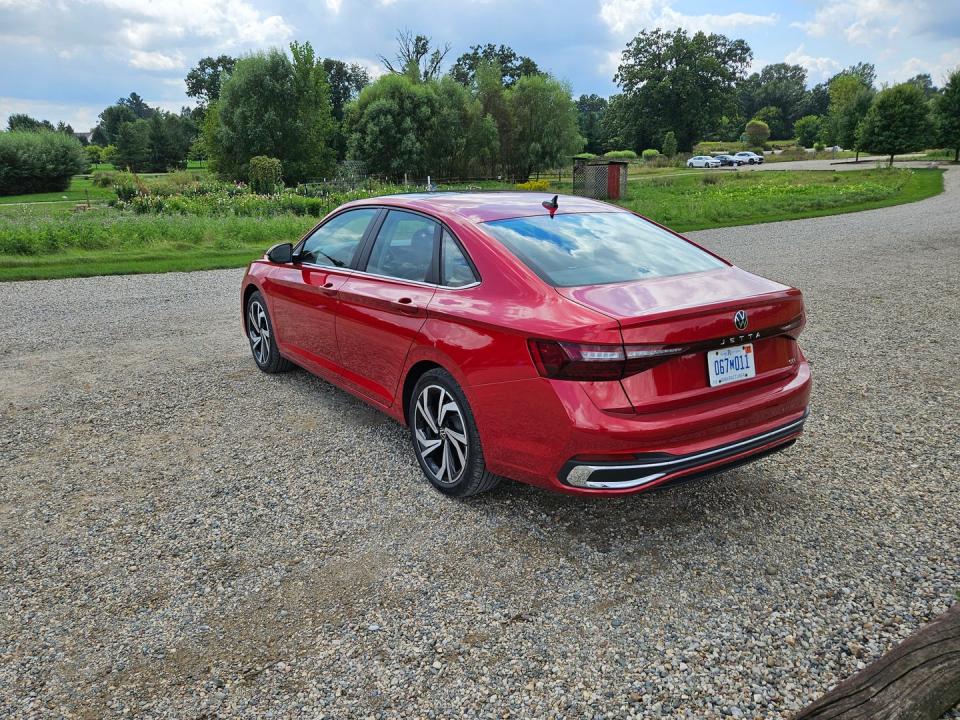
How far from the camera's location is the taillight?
9.63ft

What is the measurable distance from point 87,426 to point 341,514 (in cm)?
251

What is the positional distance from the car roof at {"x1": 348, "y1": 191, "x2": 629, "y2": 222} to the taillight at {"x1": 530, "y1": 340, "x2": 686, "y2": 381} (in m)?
1.21

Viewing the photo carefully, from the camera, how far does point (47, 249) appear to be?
48.4 ft

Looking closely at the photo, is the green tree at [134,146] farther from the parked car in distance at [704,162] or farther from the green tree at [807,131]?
the green tree at [807,131]

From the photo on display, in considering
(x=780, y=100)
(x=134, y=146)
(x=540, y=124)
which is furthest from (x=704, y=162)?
(x=780, y=100)

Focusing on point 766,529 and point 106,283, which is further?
point 106,283

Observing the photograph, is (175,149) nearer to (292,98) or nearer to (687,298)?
(292,98)

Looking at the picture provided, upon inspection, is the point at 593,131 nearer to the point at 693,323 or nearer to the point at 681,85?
the point at 681,85

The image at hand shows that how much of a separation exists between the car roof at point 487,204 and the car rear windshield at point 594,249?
0.10 m

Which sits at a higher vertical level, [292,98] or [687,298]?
[292,98]

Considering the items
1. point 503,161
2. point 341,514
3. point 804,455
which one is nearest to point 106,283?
point 341,514

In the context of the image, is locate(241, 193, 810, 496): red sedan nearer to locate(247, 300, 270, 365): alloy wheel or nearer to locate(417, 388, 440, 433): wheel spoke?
locate(417, 388, 440, 433): wheel spoke

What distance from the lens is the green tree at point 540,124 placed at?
5006 centimetres

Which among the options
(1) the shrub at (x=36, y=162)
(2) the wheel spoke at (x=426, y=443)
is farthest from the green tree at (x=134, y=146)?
(2) the wheel spoke at (x=426, y=443)
